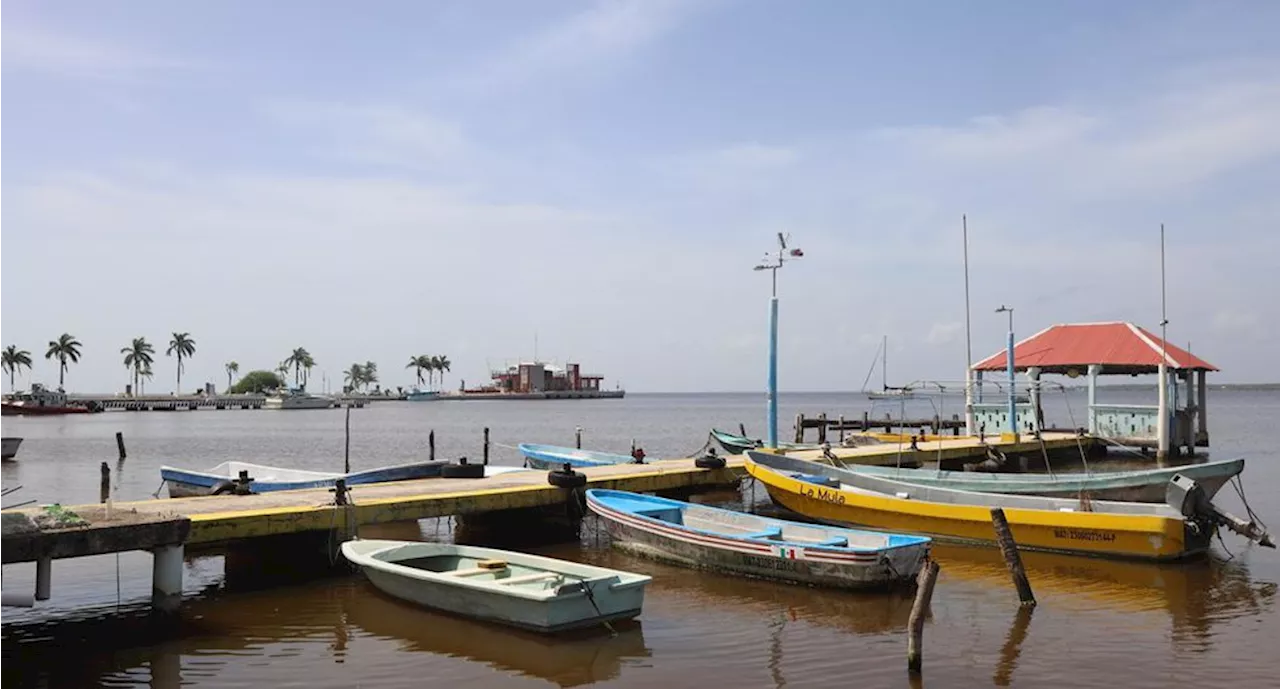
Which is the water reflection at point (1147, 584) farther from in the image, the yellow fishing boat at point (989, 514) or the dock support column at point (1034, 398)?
the dock support column at point (1034, 398)

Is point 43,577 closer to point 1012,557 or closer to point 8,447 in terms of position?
point 1012,557

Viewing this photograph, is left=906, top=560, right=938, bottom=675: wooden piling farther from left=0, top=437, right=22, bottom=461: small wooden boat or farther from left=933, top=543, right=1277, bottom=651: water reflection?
left=0, top=437, right=22, bottom=461: small wooden boat

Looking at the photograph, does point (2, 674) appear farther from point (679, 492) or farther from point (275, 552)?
point (679, 492)

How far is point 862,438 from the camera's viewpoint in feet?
131

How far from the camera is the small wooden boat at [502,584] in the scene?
13305mm

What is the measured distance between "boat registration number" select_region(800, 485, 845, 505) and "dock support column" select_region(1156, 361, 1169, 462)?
2196 cm

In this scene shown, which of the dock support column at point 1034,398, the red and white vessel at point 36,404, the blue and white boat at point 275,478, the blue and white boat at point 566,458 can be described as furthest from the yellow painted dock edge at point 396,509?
the red and white vessel at point 36,404

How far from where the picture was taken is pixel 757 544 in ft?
54.2

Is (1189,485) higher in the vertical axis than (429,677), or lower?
higher

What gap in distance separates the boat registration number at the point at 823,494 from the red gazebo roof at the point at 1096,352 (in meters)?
22.9

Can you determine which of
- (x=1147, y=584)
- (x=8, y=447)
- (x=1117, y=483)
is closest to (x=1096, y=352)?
(x=1117, y=483)

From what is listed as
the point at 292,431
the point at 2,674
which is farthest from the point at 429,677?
the point at 292,431

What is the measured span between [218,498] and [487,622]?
24.9ft

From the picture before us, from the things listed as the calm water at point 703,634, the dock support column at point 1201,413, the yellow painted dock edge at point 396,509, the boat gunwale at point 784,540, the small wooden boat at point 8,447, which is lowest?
the calm water at point 703,634
